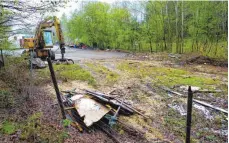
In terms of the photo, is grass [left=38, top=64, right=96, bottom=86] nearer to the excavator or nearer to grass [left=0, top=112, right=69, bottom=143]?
the excavator

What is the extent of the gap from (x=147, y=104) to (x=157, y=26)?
18.0m

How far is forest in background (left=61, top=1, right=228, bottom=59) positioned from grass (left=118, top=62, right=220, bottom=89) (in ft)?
18.2

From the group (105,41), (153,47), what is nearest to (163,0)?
(153,47)

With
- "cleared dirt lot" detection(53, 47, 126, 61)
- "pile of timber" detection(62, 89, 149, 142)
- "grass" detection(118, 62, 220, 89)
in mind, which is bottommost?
"pile of timber" detection(62, 89, 149, 142)

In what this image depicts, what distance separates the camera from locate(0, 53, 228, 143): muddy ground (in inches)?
239

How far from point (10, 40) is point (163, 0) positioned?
68.9ft

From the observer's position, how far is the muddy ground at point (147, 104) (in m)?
6.07

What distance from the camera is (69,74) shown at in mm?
13359

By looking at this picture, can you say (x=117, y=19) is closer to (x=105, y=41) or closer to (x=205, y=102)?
(x=105, y=41)

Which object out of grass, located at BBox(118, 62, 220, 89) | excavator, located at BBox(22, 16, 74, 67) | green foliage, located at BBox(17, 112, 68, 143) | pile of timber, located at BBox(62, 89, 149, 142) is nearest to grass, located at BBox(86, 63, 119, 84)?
grass, located at BBox(118, 62, 220, 89)

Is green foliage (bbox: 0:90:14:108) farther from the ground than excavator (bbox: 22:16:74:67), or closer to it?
closer to it

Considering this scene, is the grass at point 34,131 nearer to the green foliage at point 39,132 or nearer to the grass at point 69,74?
the green foliage at point 39,132

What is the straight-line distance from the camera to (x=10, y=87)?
825 centimetres

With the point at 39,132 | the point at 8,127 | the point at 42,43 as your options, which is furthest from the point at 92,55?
the point at 39,132
